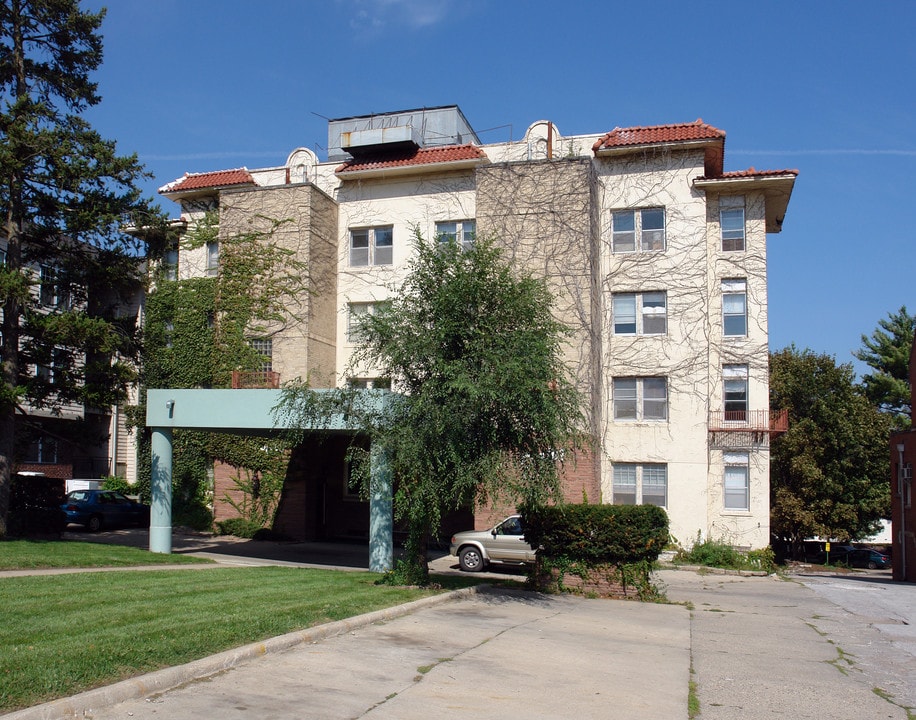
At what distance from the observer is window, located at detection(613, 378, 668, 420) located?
91.9 feet

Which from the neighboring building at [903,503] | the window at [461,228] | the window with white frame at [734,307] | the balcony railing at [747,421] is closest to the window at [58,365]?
the window at [461,228]

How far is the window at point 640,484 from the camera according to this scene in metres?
27.5

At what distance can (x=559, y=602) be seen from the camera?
50.7 feet

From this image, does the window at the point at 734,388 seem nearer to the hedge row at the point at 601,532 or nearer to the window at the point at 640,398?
the window at the point at 640,398

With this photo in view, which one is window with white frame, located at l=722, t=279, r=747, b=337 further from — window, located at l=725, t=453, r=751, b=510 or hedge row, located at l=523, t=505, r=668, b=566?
hedge row, located at l=523, t=505, r=668, b=566

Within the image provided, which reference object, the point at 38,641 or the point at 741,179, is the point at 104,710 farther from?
the point at 741,179

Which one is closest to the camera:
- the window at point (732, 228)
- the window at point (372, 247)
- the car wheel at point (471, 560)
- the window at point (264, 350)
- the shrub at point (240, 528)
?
the car wheel at point (471, 560)

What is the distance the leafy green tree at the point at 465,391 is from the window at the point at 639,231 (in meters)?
14.6

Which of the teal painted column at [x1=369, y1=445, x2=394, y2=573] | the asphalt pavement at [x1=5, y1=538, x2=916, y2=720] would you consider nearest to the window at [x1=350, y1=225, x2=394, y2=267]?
the teal painted column at [x1=369, y1=445, x2=394, y2=573]

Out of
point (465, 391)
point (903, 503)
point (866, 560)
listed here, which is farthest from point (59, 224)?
point (866, 560)

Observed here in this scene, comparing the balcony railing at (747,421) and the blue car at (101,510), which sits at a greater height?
the balcony railing at (747,421)

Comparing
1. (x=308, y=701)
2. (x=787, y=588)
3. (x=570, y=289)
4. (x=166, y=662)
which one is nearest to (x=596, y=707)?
(x=308, y=701)

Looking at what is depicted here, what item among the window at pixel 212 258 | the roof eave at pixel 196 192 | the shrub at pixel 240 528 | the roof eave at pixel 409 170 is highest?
the roof eave at pixel 409 170

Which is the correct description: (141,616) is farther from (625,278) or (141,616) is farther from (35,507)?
(625,278)
